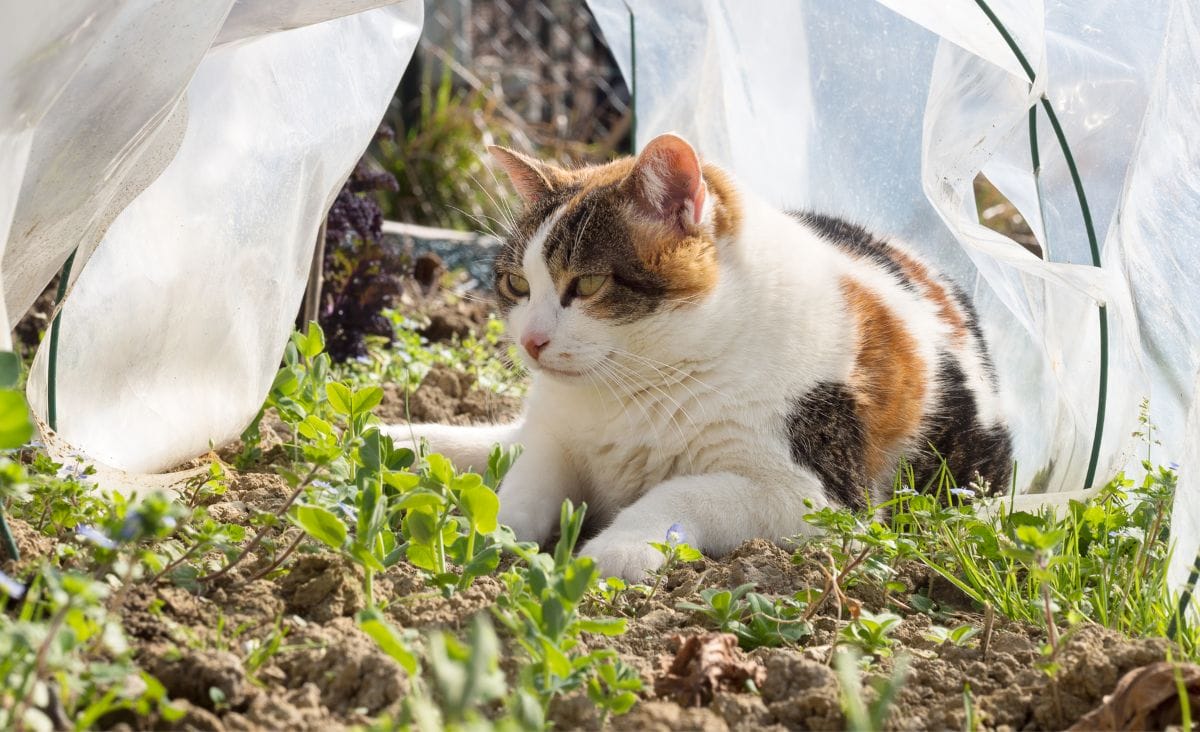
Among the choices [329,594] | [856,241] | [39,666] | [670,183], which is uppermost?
[670,183]

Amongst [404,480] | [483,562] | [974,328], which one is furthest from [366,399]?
[974,328]

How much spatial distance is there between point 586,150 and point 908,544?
515 cm

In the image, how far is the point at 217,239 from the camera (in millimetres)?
2598

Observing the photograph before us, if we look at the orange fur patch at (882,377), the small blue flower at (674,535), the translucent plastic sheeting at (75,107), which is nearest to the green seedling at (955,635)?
the small blue flower at (674,535)

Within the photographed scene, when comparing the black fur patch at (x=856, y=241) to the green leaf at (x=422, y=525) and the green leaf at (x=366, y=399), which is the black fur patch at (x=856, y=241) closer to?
the green leaf at (x=366, y=399)

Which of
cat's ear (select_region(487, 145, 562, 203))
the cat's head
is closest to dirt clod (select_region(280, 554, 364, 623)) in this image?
the cat's head

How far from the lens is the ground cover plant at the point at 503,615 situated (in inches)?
48.3

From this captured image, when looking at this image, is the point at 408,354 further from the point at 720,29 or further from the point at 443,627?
the point at 443,627

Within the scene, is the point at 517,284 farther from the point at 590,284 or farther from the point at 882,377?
the point at 882,377

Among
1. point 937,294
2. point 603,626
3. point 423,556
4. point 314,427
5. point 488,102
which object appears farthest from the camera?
point 488,102

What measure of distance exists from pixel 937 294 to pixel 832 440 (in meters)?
0.71

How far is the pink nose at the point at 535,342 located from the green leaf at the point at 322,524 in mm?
941

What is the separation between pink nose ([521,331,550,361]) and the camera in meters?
2.43

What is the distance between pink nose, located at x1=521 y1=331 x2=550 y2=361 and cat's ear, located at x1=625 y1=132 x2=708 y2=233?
366mm
